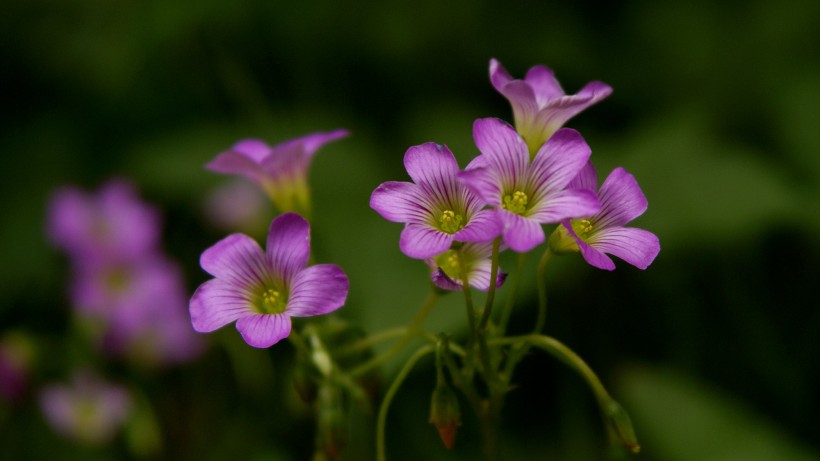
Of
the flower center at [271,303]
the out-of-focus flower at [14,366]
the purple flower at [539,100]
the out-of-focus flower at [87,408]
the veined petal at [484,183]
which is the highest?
the purple flower at [539,100]

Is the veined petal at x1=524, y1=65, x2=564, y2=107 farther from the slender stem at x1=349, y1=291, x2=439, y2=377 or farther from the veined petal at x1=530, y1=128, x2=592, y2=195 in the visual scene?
the slender stem at x1=349, y1=291, x2=439, y2=377

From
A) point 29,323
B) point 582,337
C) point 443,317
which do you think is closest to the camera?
point 443,317

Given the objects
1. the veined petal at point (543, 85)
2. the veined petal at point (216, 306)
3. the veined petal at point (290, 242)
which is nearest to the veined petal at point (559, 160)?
the veined petal at point (543, 85)

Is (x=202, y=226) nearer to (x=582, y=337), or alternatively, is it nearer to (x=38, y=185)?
(x=38, y=185)

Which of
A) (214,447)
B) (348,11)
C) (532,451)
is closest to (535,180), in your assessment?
(532,451)

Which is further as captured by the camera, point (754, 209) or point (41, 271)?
point (41, 271)

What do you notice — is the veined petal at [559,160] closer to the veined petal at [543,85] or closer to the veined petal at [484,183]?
the veined petal at [484,183]

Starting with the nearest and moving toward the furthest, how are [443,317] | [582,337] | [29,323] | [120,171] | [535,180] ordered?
[535,180] → [443,317] → [582,337] → [29,323] → [120,171]

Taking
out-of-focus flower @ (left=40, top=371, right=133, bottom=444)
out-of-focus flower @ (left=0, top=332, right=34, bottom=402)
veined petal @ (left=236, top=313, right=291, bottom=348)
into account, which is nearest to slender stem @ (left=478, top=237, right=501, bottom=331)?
veined petal @ (left=236, top=313, right=291, bottom=348)

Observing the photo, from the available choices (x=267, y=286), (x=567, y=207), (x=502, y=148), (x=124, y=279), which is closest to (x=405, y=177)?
(x=124, y=279)
